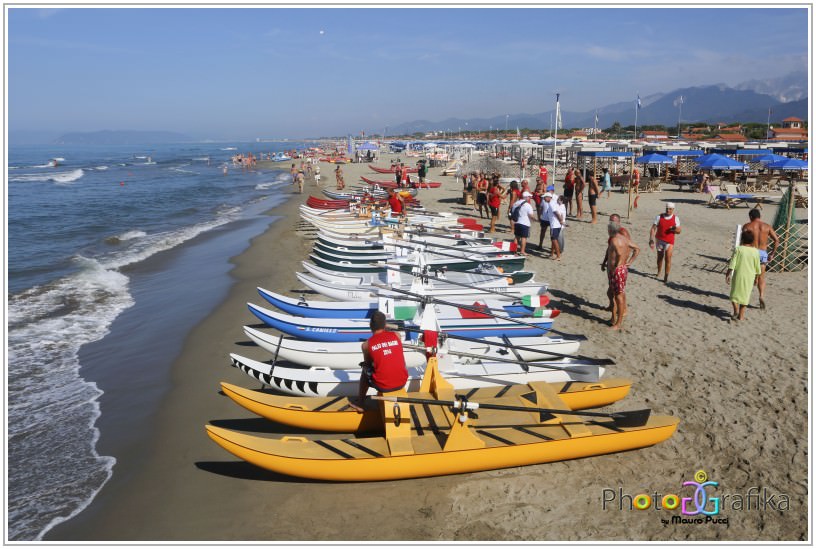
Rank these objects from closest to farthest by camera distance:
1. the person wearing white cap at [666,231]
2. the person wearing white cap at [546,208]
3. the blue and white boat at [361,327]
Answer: the blue and white boat at [361,327]
the person wearing white cap at [666,231]
the person wearing white cap at [546,208]

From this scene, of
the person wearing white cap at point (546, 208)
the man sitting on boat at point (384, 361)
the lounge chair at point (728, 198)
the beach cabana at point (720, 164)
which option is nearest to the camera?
the man sitting on boat at point (384, 361)

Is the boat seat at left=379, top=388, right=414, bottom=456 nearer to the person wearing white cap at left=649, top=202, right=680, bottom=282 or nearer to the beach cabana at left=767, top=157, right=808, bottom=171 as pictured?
the person wearing white cap at left=649, top=202, right=680, bottom=282

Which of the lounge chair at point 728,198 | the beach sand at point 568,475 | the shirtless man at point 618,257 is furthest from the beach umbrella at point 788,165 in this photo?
the shirtless man at point 618,257

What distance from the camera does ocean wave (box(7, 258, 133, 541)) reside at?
203 inches

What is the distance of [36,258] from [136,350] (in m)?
11.0

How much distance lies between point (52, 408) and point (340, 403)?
14.5ft

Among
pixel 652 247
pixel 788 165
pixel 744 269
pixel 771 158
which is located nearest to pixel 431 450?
pixel 744 269

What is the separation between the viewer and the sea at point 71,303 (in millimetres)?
5492

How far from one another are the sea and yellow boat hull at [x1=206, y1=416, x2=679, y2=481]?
2.04 metres

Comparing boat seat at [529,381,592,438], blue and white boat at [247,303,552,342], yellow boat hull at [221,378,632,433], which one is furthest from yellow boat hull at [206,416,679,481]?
blue and white boat at [247,303,552,342]

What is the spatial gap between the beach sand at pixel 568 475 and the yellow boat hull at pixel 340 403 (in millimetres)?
440

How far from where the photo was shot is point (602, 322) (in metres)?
8.88

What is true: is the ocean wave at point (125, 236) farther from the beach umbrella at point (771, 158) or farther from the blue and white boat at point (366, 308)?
the beach umbrella at point (771, 158)
